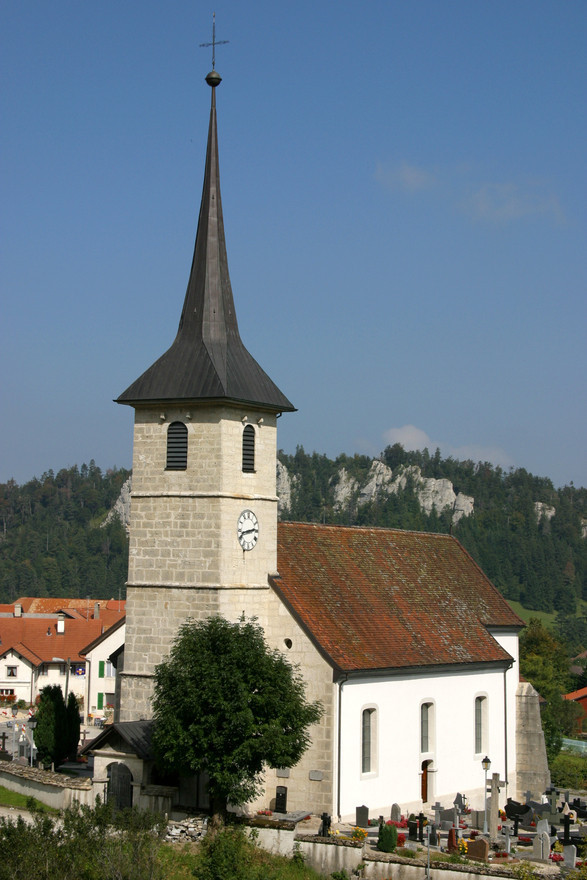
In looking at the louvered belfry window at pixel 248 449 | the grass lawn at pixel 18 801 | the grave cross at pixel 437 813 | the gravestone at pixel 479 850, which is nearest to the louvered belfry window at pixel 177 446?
the louvered belfry window at pixel 248 449

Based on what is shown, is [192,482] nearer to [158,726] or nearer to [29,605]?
[158,726]

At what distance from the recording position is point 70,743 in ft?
133

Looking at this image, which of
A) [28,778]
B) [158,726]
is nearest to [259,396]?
[158,726]

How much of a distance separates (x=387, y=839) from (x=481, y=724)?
11.2 m

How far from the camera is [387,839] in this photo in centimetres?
3094

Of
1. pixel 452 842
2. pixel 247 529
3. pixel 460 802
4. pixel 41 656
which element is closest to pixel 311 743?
pixel 452 842

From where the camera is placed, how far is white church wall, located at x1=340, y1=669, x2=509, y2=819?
34969mm

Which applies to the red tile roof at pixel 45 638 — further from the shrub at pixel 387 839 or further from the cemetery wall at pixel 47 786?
the shrub at pixel 387 839

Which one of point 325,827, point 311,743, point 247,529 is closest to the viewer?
point 325,827

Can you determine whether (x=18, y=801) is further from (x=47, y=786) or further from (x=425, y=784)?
(x=425, y=784)

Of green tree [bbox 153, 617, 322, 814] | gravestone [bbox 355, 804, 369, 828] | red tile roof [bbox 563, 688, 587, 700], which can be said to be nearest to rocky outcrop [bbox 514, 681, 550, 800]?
gravestone [bbox 355, 804, 369, 828]

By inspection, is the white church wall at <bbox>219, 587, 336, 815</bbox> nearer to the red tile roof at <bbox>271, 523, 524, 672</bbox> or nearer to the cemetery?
the red tile roof at <bbox>271, 523, 524, 672</bbox>

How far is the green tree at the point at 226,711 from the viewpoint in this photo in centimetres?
3045

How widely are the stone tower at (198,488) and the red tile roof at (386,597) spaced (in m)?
1.81
